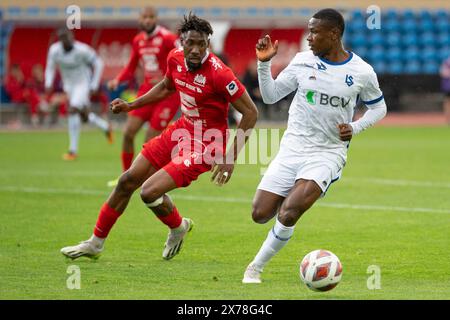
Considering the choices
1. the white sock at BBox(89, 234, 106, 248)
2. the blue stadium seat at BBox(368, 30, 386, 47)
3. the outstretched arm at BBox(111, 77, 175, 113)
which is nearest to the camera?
the white sock at BBox(89, 234, 106, 248)

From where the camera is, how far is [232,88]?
963 centimetres

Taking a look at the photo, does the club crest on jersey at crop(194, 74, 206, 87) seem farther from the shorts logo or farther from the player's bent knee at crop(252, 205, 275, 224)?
the player's bent knee at crop(252, 205, 275, 224)

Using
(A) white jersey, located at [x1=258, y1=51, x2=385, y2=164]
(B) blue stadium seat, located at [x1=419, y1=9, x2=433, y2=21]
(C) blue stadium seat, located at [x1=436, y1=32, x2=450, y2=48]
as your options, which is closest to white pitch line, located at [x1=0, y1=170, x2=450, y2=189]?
(A) white jersey, located at [x1=258, y1=51, x2=385, y2=164]

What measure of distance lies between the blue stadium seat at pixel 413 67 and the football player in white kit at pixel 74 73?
1741 cm

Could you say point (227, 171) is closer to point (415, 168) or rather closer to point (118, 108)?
point (118, 108)

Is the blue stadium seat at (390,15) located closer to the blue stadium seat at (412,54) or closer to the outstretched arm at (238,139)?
the blue stadium seat at (412,54)

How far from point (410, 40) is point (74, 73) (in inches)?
759

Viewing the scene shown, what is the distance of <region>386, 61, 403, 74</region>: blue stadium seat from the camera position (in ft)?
119

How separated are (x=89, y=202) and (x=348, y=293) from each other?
23.3 ft

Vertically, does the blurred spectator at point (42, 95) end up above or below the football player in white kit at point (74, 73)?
below

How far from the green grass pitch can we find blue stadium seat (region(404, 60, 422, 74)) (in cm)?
1593

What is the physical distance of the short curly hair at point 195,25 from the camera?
31.2 feet
